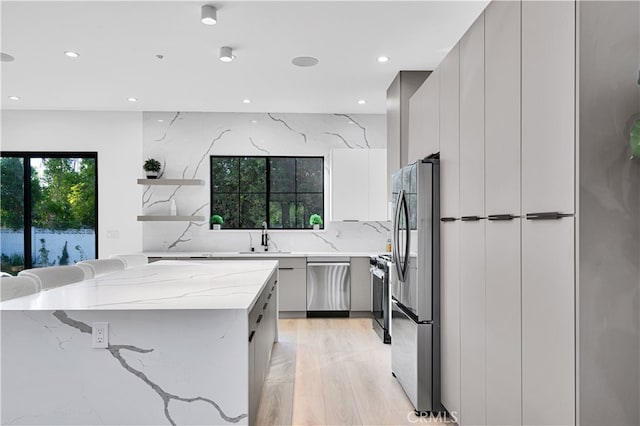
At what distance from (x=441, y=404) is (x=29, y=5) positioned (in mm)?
3793

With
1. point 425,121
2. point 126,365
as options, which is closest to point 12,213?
point 126,365

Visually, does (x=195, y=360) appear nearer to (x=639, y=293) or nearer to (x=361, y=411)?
(x=361, y=411)

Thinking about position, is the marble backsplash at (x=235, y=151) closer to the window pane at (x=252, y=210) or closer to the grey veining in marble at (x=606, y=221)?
the window pane at (x=252, y=210)

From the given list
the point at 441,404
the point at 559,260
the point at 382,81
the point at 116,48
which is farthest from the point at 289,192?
the point at 559,260

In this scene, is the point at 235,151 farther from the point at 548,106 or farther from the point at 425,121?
the point at 548,106

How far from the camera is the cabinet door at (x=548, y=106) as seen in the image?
1.52m

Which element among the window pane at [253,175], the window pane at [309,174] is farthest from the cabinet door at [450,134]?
the window pane at [253,175]

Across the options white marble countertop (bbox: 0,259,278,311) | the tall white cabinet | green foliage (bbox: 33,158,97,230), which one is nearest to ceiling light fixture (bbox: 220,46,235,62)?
white marble countertop (bbox: 0,259,278,311)

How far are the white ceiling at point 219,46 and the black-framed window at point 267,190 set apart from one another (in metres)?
1.03

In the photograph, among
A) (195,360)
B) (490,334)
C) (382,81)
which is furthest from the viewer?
(382,81)

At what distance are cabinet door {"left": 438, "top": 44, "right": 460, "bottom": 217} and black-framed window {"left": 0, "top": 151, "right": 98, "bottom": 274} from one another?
515cm

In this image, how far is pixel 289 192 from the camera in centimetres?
643

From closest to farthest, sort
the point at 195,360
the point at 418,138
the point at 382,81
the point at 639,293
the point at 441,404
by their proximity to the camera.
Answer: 1. the point at 639,293
2. the point at 195,360
3. the point at 441,404
4. the point at 418,138
5. the point at 382,81

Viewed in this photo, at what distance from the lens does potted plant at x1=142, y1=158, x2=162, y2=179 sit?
604 centimetres
